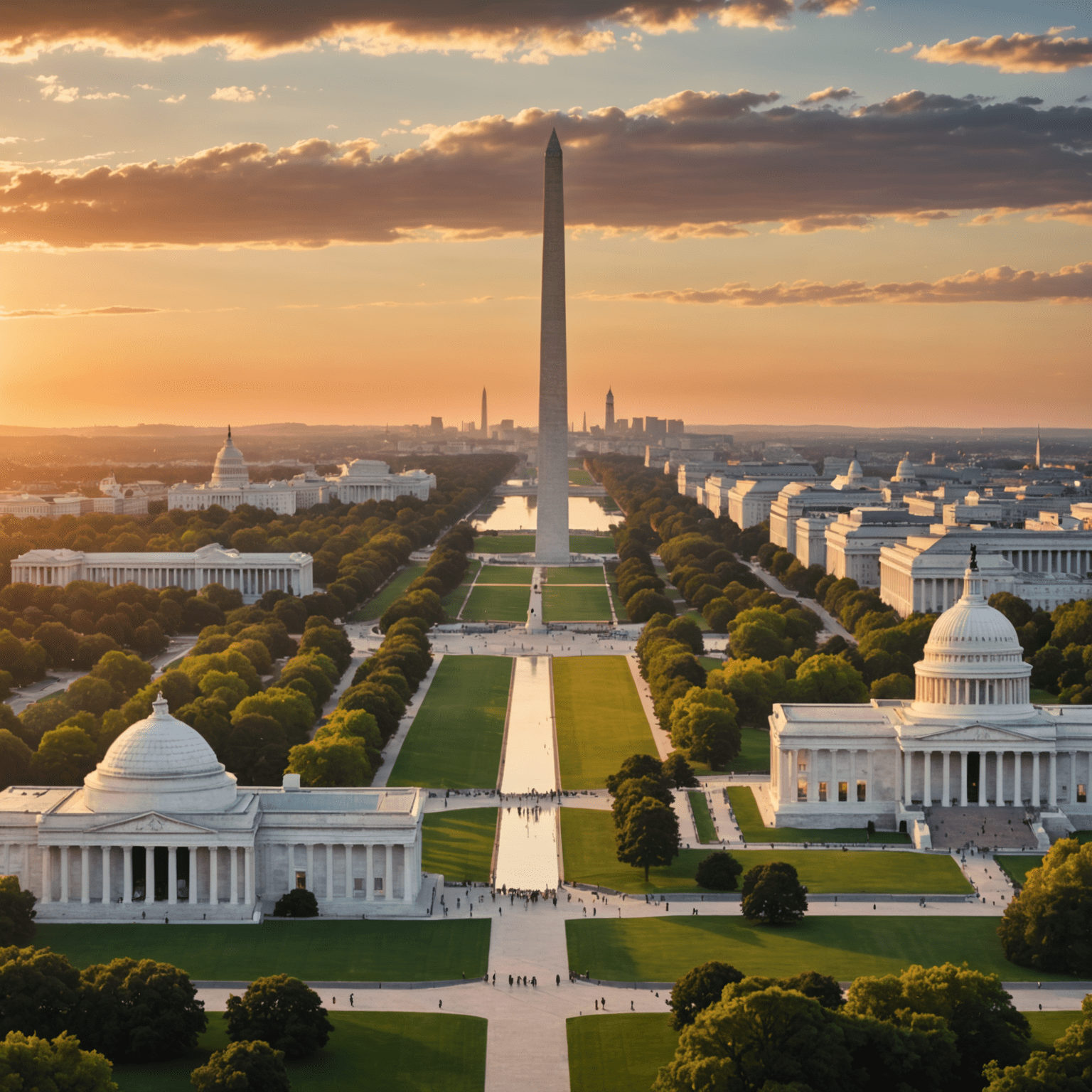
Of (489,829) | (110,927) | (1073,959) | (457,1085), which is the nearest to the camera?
(457,1085)

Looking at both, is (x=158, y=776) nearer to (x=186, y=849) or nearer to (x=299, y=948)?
(x=186, y=849)

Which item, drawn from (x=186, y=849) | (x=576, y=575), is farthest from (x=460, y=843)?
(x=576, y=575)

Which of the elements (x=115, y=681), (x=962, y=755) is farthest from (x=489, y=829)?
(x=115, y=681)

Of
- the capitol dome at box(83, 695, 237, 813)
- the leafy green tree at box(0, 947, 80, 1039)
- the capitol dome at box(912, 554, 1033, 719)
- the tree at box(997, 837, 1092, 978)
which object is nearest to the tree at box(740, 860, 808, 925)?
the tree at box(997, 837, 1092, 978)

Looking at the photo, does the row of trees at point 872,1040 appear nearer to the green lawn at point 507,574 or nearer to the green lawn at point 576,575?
the green lawn at point 576,575

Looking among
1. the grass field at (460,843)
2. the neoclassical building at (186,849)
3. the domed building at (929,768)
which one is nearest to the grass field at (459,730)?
the grass field at (460,843)

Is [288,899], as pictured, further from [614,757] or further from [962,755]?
[962,755]

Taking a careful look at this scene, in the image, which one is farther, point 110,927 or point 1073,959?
point 110,927
